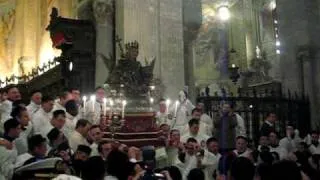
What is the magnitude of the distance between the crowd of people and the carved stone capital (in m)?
3.80

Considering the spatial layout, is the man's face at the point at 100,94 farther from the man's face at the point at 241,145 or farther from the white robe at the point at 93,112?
the man's face at the point at 241,145

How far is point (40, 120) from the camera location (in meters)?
7.35

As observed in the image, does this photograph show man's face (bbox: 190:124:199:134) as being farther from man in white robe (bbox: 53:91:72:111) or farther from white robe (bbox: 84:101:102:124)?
man in white robe (bbox: 53:91:72:111)

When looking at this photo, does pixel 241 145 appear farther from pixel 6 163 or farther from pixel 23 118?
pixel 6 163

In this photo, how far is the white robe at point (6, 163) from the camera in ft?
16.7

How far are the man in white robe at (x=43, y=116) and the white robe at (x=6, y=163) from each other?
74.1 inches

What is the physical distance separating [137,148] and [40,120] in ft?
5.75

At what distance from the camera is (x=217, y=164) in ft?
23.8

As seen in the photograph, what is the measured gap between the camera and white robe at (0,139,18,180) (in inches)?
200

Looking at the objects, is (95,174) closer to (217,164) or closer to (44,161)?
(44,161)

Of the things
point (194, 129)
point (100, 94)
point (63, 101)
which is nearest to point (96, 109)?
point (100, 94)

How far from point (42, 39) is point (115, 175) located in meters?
18.3

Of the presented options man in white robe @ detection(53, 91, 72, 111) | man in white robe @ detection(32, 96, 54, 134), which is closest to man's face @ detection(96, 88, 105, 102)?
man in white robe @ detection(53, 91, 72, 111)

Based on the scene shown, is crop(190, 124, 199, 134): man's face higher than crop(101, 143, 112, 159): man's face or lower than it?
higher
